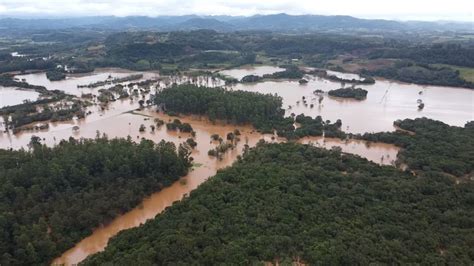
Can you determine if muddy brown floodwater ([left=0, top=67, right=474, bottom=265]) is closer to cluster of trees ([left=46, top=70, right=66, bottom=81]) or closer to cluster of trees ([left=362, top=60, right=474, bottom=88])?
cluster of trees ([left=46, top=70, right=66, bottom=81])

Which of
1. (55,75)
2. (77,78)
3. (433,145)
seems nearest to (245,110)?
(433,145)

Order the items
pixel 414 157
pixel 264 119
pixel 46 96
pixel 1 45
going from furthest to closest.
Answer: pixel 1 45
pixel 46 96
pixel 264 119
pixel 414 157

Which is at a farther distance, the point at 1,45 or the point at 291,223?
the point at 1,45

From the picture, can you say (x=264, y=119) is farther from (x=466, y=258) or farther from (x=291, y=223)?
(x=466, y=258)

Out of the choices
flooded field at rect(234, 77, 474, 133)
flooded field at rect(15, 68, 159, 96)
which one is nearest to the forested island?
flooded field at rect(234, 77, 474, 133)

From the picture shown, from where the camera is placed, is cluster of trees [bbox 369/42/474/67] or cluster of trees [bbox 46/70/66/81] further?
cluster of trees [bbox 369/42/474/67]

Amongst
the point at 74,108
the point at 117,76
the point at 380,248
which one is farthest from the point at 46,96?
the point at 380,248

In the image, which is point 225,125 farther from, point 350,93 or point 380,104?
point 350,93
